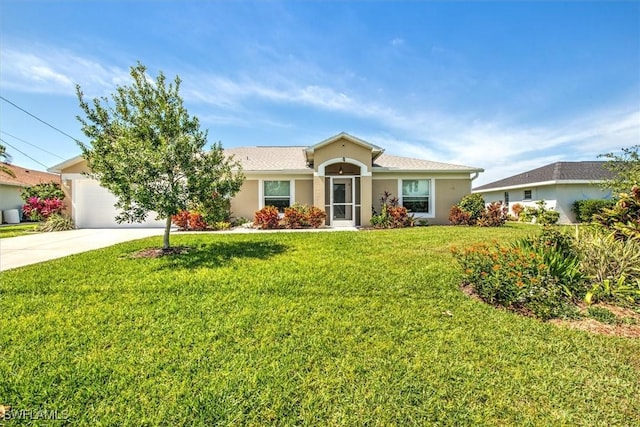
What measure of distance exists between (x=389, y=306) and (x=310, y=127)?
1724cm

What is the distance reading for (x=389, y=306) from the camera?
458cm

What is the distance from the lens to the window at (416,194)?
16234 millimetres

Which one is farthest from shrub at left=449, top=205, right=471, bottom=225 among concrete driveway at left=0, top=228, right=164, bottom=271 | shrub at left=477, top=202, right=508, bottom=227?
concrete driveway at left=0, top=228, right=164, bottom=271

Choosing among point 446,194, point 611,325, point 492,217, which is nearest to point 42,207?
point 611,325

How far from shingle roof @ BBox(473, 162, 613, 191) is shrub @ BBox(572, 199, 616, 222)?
1.82 meters

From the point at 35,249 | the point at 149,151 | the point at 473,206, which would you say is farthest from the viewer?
the point at 473,206

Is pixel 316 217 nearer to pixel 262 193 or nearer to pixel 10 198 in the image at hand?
pixel 262 193

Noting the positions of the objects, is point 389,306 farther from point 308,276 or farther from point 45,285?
point 45,285

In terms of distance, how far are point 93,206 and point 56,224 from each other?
6.75 ft

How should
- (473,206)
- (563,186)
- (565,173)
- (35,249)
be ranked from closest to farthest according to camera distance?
(35,249)
(473,206)
(563,186)
(565,173)

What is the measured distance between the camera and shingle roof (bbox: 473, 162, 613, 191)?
2042cm

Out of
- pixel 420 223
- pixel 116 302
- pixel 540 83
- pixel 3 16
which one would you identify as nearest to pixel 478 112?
pixel 540 83

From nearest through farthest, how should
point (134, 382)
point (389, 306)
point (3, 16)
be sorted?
1. point (134, 382)
2. point (389, 306)
3. point (3, 16)

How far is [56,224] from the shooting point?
575 inches
